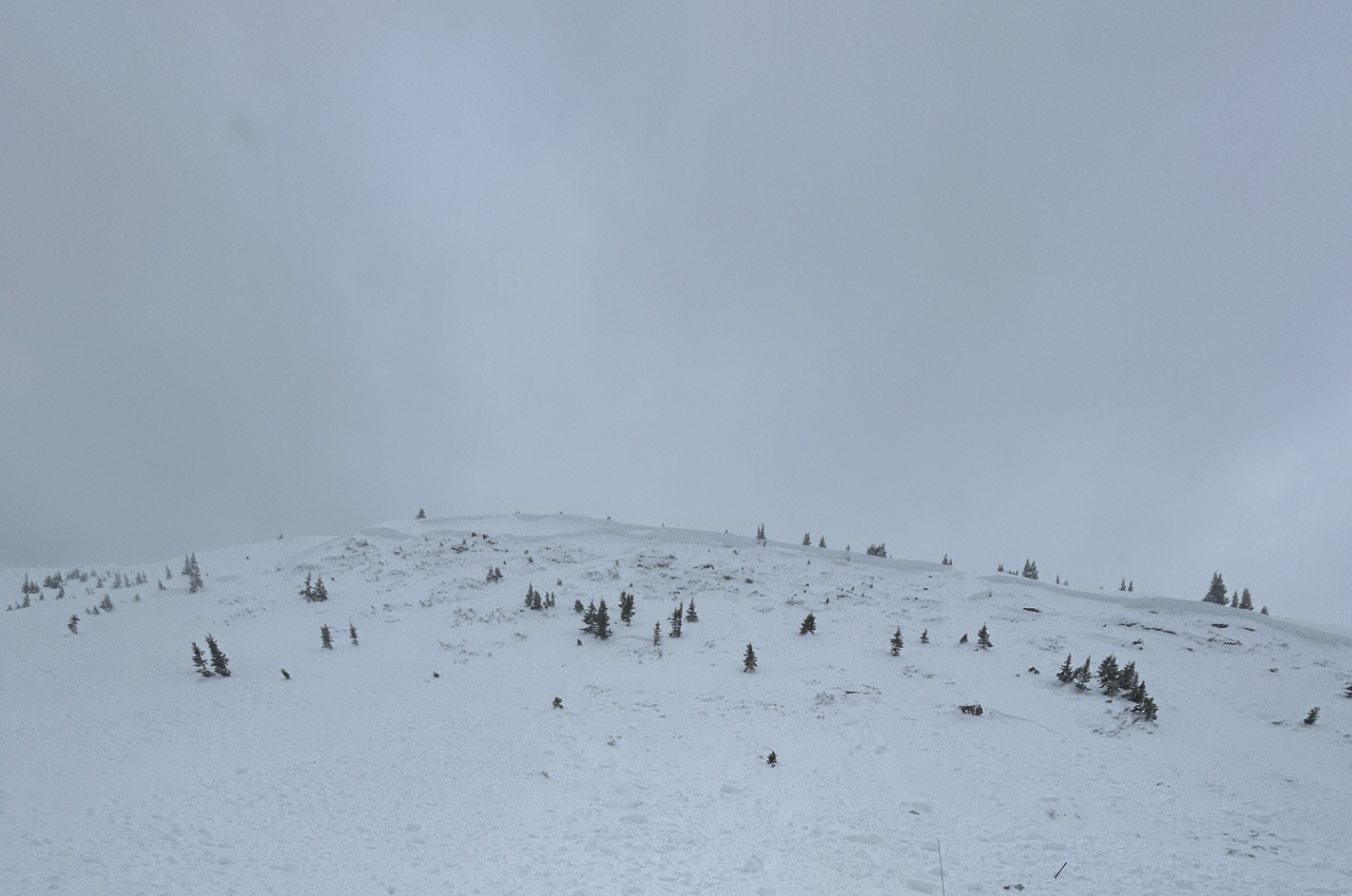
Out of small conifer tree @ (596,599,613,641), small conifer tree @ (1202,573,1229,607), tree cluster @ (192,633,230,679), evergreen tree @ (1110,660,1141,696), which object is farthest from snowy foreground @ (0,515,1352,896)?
small conifer tree @ (1202,573,1229,607)

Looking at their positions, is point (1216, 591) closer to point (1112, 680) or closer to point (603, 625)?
point (1112, 680)

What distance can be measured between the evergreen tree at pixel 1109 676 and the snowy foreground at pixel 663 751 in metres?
1.11

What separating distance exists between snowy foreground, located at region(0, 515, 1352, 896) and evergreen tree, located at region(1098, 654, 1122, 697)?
111cm

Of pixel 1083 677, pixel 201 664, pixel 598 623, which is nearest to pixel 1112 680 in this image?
pixel 1083 677

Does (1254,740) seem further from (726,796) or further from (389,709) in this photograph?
(389,709)

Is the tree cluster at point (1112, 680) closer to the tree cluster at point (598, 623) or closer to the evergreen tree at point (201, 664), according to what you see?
the tree cluster at point (598, 623)

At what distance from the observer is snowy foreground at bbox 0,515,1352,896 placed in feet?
29.1

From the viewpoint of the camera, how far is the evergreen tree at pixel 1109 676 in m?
15.8

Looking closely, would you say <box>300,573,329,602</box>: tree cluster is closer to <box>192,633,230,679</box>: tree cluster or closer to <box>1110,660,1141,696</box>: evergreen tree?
<box>192,633,230,679</box>: tree cluster

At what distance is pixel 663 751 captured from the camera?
42.1 feet

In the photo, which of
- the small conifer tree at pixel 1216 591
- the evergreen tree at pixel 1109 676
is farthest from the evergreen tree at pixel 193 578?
the small conifer tree at pixel 1216 591

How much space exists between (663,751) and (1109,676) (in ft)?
48.6

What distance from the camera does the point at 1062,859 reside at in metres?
8.95

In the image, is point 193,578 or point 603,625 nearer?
point 603,625
